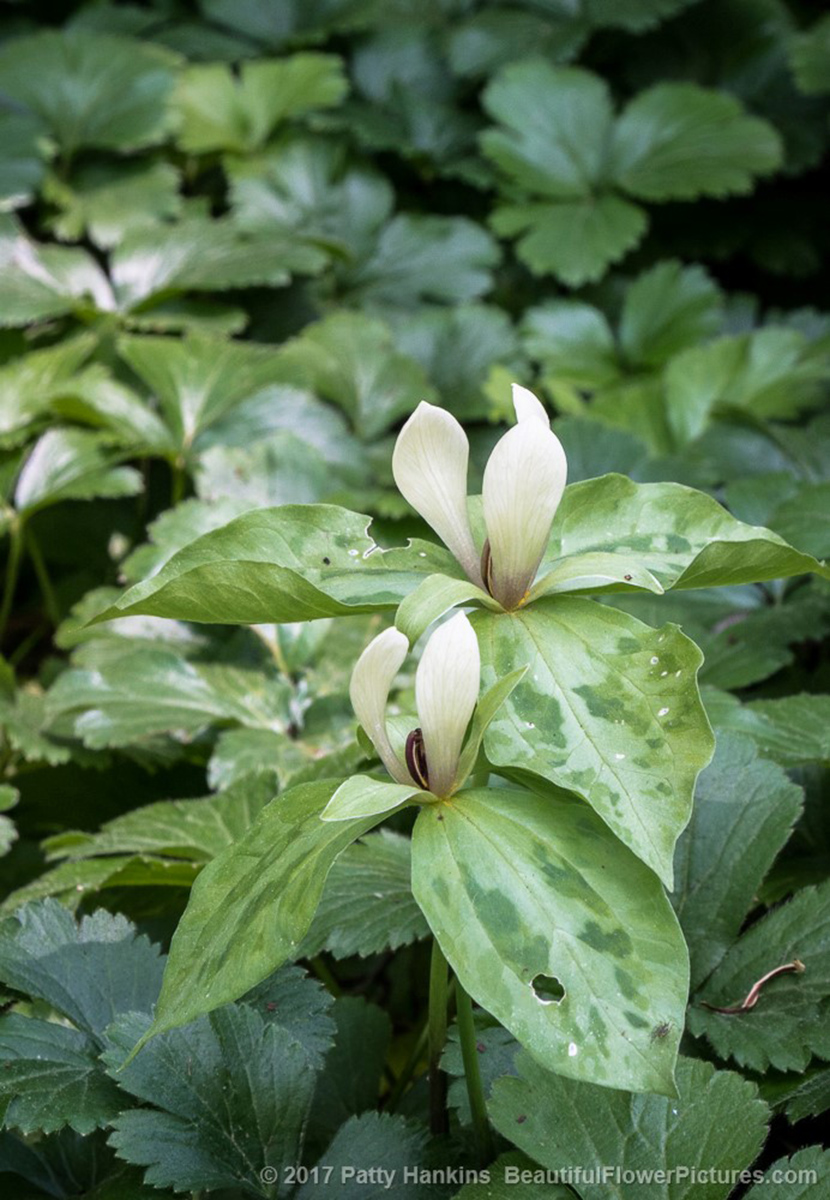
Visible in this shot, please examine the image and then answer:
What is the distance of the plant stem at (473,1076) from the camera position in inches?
26.8

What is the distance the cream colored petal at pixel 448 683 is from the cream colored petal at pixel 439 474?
0.31 feet

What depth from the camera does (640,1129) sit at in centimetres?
68

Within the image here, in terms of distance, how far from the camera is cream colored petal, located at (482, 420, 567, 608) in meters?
0.64

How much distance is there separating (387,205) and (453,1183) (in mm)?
1984

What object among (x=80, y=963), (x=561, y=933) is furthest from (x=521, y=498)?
(x=80, y=963)

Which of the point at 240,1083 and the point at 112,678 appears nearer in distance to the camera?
the point at 240,1083

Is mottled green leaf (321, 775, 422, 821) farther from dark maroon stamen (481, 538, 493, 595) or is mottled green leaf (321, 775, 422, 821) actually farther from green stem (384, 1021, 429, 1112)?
green stem (384, 1021, 429, 1112)

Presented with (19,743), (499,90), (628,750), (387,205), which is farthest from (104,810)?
(499,90)

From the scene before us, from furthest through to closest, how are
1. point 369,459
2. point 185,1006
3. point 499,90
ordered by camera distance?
point 499,90 → point 369,459 → point 185,1006

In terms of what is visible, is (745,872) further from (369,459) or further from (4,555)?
(4,555)

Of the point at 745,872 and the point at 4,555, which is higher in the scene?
the point at 745,872

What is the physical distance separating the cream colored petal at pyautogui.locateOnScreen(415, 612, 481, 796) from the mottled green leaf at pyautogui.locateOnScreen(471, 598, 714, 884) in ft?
0.07

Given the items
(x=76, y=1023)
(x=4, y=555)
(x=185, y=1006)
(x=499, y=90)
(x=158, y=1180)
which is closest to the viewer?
(x=185, y=1006)

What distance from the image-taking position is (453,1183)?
730 millimetres
